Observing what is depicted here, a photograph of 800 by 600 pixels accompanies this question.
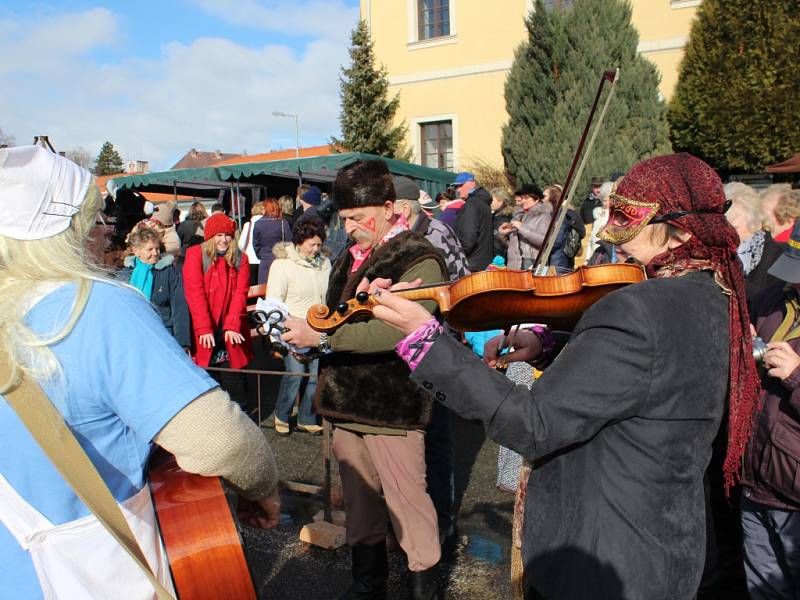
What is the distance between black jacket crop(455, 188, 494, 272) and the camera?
721 cm

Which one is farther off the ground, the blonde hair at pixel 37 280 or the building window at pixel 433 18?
the building window at pixel 433 18

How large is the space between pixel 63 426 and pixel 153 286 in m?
4.81

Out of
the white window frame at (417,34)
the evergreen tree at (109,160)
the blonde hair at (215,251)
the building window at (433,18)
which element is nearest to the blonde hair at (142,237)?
the blonde hair at (215,251)

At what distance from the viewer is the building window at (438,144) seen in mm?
21109

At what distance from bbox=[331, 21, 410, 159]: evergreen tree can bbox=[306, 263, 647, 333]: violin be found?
1994 cm

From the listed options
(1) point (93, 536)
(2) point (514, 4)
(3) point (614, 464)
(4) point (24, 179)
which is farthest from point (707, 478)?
(2) point (514, 4)

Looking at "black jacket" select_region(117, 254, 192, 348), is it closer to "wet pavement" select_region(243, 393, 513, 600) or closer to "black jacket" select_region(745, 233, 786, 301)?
"wet pavement" select_region(243, 393, 513, 600)

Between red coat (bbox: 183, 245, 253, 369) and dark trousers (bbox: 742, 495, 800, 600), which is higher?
red coat (bbox: 183, 245, 253, 369)

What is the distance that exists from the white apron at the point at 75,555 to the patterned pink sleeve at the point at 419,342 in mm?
731

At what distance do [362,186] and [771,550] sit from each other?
228cm

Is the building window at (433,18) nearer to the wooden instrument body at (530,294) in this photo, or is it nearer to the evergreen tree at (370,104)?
the evergreen tree at (370,104)

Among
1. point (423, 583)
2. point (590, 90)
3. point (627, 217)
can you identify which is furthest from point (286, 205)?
point (590, 90)

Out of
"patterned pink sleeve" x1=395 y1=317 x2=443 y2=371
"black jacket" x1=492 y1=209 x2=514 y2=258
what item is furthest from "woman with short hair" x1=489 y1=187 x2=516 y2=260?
"patterned pink sleeve" x1=395 y1=317 x2=443 y2=371

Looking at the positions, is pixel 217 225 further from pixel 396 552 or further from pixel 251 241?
pixel 396 552
